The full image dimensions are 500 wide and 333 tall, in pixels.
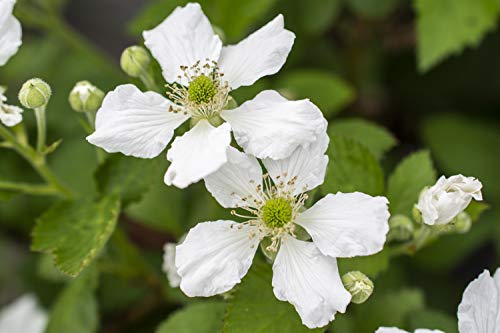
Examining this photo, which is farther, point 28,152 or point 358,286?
point 28,152

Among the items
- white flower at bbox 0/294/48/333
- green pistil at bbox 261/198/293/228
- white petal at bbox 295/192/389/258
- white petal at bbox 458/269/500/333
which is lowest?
white flower at bbox 0/294/48/333

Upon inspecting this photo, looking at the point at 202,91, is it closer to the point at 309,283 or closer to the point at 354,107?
the point at 309,283

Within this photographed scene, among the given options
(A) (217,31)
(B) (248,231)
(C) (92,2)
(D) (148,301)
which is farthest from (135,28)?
(C) (92,2)

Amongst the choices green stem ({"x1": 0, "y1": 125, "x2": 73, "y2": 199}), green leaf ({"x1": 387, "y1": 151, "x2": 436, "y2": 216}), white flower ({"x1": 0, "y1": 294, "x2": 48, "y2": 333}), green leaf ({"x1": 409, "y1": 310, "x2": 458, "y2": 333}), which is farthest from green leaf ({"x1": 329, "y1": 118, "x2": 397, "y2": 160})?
white flower ({"x1": 0, "y1": 294, "x2": 48, "y2": 333})

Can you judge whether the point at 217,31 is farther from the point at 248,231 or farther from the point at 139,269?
the point at 139,269

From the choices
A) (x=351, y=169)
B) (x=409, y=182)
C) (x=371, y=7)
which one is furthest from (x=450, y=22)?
(x=351, y=169)

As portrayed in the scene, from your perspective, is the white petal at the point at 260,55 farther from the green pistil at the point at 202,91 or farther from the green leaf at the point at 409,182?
the green leaf at the point at 409,182

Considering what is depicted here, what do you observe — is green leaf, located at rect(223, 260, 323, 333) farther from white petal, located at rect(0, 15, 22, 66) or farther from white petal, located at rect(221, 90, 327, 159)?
white petal, located at rect(0, 15, 22, 66)
